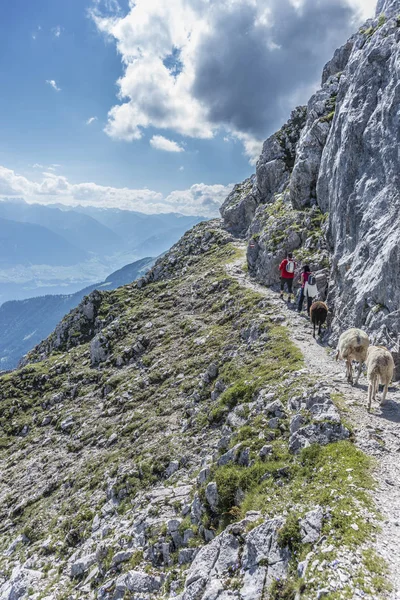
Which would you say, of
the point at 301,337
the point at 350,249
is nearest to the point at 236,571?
the point at 301,337

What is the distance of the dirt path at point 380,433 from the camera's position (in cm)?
737

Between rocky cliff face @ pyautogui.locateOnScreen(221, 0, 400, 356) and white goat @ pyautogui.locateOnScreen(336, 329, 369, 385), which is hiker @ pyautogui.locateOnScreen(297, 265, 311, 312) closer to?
rocky cliff face @ pyautogui.locateOnScreen(221, 0, 400, 356)

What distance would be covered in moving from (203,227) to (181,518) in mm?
73063

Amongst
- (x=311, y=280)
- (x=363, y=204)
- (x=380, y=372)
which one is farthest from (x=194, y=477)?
(x=363, y=204)

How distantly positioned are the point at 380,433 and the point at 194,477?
27.8ft

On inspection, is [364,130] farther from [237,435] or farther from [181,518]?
[181,518]

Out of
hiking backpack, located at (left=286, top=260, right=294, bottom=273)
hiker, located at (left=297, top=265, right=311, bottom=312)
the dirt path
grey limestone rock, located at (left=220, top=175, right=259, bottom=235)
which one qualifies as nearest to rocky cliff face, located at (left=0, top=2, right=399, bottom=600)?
the dirt path

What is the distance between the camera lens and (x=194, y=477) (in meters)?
15.2

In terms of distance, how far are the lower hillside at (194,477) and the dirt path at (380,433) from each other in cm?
34

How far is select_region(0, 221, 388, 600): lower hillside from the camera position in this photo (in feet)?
26.7

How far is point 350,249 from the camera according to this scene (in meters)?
23.1

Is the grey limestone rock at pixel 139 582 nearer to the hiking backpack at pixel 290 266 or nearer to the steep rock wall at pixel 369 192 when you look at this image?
the steep rock wall at pixel 369 192

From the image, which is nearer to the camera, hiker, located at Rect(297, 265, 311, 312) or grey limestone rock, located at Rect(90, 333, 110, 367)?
hiker, located at Rect(297, 265, 311, 312)

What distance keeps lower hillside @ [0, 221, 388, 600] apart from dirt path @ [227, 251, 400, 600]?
34 centimetres
